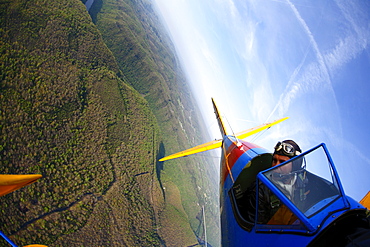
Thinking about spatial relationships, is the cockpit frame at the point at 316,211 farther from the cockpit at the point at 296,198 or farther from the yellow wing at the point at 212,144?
the yellow wing at the point at 212,144

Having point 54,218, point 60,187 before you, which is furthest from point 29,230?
point 60,187

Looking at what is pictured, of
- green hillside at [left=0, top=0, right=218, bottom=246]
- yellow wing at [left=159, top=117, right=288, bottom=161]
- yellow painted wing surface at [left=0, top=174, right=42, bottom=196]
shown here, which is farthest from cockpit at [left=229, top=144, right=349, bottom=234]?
green hillside at [left=0, top=0, right=218, bottom=246]

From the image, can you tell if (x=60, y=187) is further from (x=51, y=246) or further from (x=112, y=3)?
(x=112, y=3)

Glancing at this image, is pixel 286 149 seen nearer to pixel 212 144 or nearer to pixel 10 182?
pixel 10 182

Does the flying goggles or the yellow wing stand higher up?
the yellow wing

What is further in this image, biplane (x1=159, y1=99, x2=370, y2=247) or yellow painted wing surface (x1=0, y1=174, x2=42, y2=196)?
yellow painted wing surface (x1=0, y1=174, x2=42, y2=196)

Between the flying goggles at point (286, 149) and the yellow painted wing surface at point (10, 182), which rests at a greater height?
the yellow painted wing surface at point (10, 182)

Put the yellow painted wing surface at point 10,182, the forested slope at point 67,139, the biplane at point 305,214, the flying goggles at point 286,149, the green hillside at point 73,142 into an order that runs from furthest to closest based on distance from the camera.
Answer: the green hillside at point 73,142 → the forested slope at point 67,139 → the yellow painted wing surface at point 10,182 → the flying goggles at point 286,149 → the biplane at point 305,214

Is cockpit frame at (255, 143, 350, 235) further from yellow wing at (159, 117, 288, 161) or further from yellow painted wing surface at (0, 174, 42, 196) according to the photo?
yellow wing at (159, 117, 288, 161)

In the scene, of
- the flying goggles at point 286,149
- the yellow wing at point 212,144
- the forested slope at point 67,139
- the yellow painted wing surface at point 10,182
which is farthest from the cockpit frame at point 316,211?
the forested slope at point 67,139
